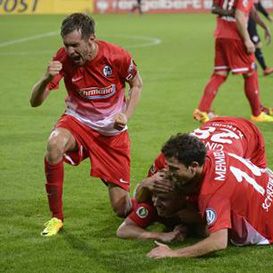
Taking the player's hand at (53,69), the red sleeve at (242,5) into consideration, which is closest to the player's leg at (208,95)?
the red sleeve at (242,5)

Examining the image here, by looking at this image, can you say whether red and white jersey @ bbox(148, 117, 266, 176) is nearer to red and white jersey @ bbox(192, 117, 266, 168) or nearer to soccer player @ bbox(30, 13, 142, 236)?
red and white jersey @ bbox(192, 117, 266, 168)

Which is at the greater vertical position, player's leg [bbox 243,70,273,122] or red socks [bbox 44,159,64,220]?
red socks [bbox 44,159,64,220]

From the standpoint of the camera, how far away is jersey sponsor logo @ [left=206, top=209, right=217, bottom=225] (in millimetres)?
5219

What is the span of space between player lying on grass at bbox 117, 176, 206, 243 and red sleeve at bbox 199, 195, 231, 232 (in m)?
0.38

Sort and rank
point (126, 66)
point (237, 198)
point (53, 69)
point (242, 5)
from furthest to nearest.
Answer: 1. point (242, 5)
2. point (126, 66)
3. point (53, 69)
4. point (237, 198)

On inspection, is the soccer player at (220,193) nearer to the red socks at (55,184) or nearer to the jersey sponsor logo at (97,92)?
the red socks at (55,184)

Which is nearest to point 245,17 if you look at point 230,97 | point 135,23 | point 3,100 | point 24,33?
point 230,97

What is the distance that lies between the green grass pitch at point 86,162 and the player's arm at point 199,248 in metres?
0.06

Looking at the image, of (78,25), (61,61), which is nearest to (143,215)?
(61,61)

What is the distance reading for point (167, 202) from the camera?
18.5 ft

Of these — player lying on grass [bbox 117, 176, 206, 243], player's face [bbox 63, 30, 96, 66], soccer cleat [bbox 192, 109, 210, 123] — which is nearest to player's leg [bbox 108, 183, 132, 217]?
player lying on grass [bbox 117, 176, 206, 243]

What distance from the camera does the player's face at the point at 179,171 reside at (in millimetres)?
5234

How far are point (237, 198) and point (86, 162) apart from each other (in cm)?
343

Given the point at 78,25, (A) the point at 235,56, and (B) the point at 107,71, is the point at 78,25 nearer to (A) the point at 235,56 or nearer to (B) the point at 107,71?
(B) the point at 107,71
